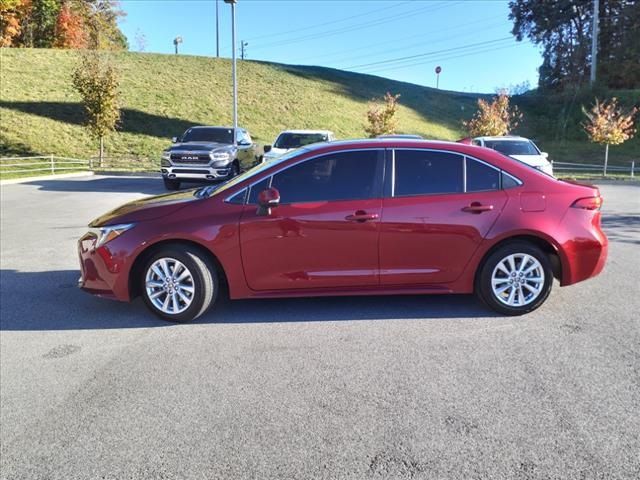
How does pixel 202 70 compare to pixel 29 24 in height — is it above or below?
below

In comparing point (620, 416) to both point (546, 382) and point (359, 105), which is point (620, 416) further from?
point (359, 105)

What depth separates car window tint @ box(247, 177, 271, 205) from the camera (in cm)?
495

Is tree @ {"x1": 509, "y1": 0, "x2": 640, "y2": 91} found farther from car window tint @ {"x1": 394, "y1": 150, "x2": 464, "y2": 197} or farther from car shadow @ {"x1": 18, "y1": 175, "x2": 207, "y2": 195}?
car window tint @ {"x1": 394, "y1": 150, "x2": 464, "y2": 197}

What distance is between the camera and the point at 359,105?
138 feet

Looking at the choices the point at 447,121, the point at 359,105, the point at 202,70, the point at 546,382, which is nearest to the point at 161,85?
the point at 202,70

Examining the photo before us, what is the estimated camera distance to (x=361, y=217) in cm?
489

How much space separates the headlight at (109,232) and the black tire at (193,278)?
14.1 inches

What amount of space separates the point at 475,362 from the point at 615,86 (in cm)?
5106

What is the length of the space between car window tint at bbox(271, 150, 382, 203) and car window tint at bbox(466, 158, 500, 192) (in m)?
0.90

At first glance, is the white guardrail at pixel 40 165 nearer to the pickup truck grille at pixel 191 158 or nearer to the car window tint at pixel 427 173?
the pickup truck grille at pixel 191 158

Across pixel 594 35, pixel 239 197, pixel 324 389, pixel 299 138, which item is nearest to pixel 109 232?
pixel 239 197

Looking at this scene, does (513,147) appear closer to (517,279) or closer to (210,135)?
(210,135)

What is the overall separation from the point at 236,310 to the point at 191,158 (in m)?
10.4

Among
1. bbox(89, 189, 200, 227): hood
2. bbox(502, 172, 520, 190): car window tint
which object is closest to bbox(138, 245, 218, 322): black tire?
bbox(89, 189, 200, 227): hood
